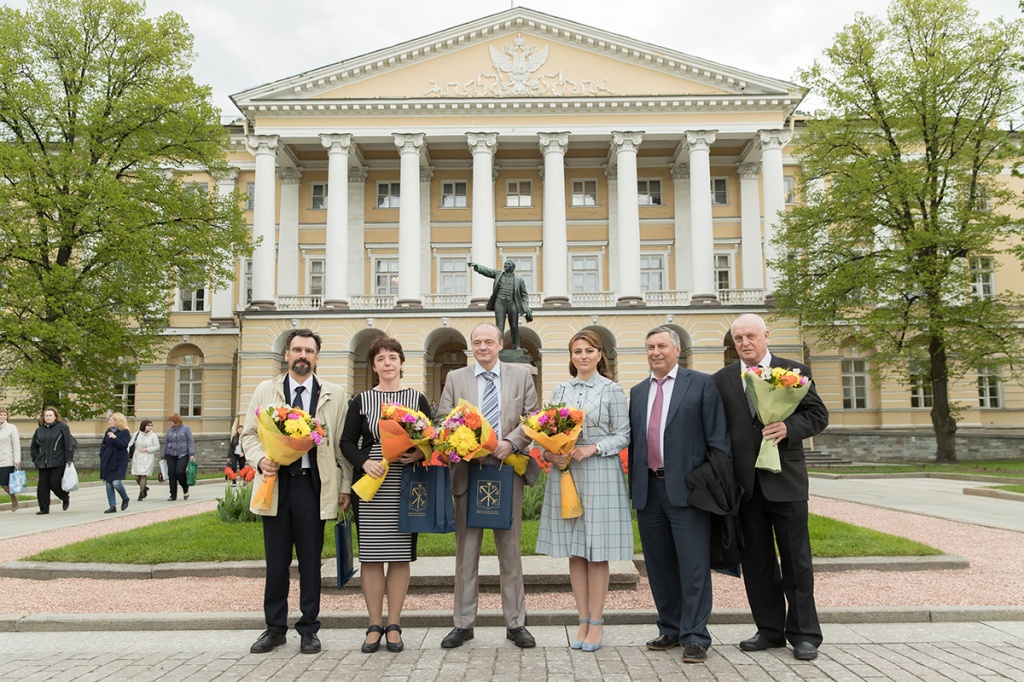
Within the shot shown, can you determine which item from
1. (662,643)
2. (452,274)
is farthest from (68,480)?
(452,274)

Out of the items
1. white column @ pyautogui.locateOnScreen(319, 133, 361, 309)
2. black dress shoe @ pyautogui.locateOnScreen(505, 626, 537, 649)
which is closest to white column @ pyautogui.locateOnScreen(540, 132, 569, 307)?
white column @ pyautogui.locateOnScreen(319, 133, 361, 309)

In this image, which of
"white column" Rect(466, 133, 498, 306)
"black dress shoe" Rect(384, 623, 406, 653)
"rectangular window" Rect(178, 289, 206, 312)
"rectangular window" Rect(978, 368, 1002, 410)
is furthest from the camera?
"rectangular window" Rect(178, 289, 206, 312)

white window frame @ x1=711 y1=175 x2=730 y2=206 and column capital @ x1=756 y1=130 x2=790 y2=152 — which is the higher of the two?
column capital @ x1=756 y1=130 x2=790 y2=152

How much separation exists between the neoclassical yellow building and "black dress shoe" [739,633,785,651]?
29914mm

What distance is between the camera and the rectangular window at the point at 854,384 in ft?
133

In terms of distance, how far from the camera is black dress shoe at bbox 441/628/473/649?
6.01m

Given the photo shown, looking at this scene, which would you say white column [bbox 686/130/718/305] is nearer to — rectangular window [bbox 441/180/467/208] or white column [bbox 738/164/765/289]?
white column [bbox 738/164/765/289]

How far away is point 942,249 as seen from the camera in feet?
93.9

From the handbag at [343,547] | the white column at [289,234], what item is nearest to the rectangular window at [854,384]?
the white column at [289,234]

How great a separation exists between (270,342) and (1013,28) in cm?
3209

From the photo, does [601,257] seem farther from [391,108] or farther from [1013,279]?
[1013,279]

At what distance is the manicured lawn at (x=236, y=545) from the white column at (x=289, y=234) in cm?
3148

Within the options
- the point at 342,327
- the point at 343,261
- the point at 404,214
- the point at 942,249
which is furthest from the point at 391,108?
the point at 942,249

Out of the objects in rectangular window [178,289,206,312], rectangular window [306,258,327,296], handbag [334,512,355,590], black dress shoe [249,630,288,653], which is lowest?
black dress shoe [249,630,288,653]
